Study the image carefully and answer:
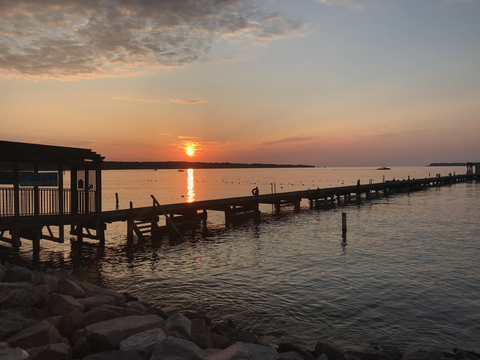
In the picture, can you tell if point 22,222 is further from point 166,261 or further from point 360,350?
point 360,350

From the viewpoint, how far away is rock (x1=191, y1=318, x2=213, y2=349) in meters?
8.12

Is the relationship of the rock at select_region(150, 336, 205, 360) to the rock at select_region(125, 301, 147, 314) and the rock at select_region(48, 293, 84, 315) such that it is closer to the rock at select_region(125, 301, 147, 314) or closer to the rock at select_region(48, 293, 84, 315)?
the rock at select_region(48, 293, 84, 315)

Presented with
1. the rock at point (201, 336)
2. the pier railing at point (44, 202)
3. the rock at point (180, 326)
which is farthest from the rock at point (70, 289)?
the pier railing at point (44, 202)

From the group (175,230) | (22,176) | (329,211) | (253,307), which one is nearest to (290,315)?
(253,307)

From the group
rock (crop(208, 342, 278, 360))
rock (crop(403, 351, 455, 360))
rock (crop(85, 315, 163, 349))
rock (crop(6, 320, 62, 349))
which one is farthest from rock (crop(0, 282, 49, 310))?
rock (crop(403, 351, 455, 360))

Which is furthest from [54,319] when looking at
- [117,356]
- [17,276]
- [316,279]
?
[316,279]

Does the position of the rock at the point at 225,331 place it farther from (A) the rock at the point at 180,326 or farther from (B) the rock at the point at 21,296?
(B) the rock at the point at 21,296

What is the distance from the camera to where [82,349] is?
6.95 metres

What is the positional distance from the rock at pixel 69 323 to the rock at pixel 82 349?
2.80 feet

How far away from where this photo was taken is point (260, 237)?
2648 cm

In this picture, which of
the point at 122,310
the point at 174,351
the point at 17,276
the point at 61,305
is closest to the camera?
the point at 174,351

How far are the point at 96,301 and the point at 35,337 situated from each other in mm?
2821

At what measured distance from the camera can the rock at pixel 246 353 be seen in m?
6.93

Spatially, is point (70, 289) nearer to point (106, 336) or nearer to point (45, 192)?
point (106, 336)
